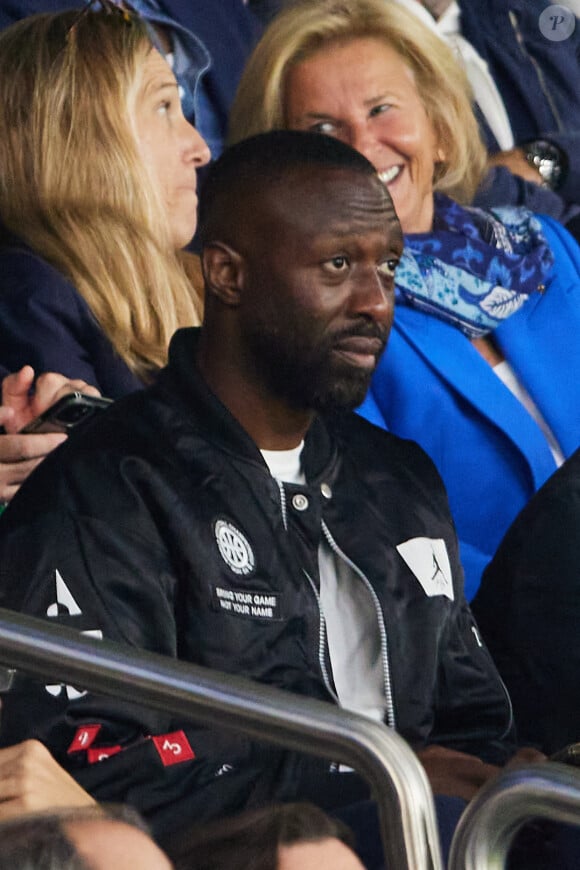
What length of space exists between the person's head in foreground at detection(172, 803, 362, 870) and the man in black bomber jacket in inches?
15.5

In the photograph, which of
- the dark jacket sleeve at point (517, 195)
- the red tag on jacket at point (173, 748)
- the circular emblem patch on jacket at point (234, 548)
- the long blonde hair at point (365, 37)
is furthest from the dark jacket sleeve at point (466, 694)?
the dark jacket sleeve at point (517, 195)

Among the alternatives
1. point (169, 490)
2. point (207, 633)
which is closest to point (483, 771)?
point (207, 633)

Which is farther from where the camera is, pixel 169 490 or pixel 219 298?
pixel 219 298

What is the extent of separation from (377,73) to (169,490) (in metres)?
1.10

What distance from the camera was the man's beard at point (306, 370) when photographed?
1717 mm

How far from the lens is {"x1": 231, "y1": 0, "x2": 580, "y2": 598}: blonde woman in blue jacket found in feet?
7.66

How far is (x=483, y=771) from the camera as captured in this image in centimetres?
165

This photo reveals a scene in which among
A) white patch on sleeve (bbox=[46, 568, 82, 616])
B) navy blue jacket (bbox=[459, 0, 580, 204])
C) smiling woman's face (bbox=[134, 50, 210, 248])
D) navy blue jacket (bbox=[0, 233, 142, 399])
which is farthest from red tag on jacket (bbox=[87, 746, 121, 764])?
navy blue jacket (bbox=[459, 0, 580, 204])

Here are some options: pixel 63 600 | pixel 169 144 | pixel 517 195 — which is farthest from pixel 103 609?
pixel 517 195

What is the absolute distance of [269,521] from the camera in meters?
1.66

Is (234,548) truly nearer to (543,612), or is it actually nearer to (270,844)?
(543,612)

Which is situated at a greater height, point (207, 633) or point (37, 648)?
point (37, 648)

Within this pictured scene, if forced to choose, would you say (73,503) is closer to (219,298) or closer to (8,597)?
(8,597)

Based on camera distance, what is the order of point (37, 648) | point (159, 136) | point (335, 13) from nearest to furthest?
point (37, 648) → point (159, 136) → point (335, 13)
